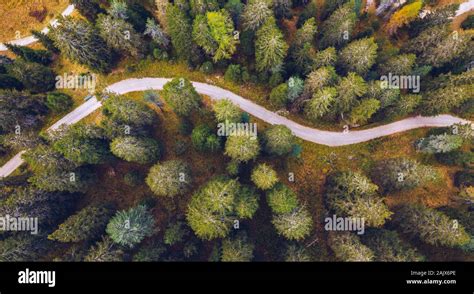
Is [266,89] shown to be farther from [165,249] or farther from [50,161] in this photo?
[50,161]

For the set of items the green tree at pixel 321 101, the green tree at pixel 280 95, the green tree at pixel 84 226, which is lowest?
the green tree at pixel 84 226

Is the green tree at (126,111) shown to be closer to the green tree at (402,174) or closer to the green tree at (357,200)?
the green tree at (357,200)

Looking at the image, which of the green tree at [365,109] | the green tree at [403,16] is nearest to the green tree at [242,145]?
the green tree at [365,109]

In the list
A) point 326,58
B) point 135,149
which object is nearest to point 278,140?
point 326,58

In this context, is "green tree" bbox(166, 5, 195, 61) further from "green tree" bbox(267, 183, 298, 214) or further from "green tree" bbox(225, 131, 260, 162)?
"green tree" bbox(267, 183, 298, 214)

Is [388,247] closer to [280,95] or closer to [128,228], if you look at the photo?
[280,95]
